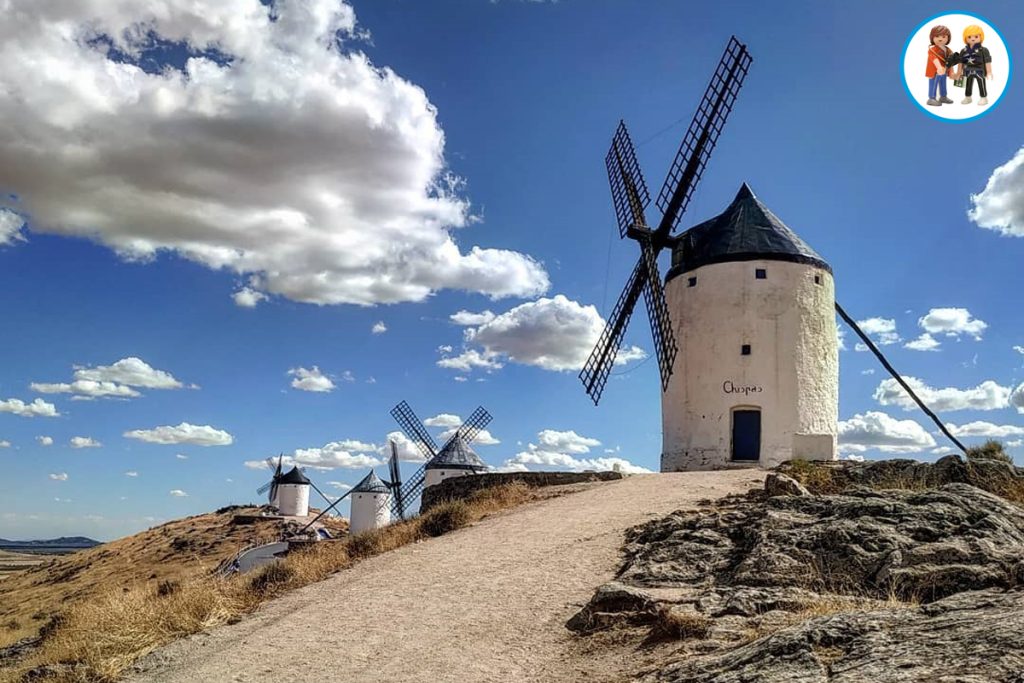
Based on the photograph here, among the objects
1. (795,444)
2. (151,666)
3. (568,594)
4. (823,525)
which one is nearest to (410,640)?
(568,594)

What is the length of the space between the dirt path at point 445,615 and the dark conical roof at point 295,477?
1635 inches

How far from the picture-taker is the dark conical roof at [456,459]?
3894cm

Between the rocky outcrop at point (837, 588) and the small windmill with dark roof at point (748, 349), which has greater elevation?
the small windmill with dark roof at point (748, 349)

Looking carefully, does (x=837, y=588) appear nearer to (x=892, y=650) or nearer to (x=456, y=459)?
(x=892, y=650)

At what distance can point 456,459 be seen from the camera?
39.3 metres

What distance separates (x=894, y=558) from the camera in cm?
749

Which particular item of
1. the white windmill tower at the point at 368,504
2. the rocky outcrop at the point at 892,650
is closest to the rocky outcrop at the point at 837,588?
the rocky outcrop at the point at 892,650

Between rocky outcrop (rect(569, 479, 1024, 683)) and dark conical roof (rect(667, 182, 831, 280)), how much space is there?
33.7ft

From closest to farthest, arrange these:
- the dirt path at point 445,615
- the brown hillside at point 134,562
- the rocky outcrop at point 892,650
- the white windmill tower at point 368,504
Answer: the rocky outcrop at point 892,650 → the dirt path at point 445,615 → the brown hillside at point 134,562 → the white windmill tower at point 368,504

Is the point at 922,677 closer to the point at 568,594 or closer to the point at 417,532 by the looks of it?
the point at 568,594

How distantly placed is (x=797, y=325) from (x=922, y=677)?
16.8 meters

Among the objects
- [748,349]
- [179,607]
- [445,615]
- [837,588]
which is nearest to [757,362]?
[748,349]

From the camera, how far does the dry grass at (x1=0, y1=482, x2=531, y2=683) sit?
9648mm

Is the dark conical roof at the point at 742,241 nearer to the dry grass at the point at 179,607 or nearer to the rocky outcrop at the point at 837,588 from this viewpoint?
the dry grass at the point at 179,607
